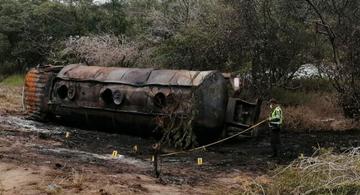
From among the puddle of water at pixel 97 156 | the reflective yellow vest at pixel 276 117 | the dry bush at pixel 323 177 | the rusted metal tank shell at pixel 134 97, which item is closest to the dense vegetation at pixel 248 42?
the rusted metal tank shell at pixel 134 97

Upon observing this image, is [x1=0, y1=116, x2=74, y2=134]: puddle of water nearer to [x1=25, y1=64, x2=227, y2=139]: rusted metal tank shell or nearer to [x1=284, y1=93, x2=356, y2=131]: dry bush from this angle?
[x1=25, y1=64, x2=227, y2=139]: rusted metal tank shell

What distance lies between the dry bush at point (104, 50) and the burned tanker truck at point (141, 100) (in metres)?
6.23

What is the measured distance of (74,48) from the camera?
2886cm

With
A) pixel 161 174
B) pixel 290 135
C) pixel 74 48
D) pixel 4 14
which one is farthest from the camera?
pixel 4 14

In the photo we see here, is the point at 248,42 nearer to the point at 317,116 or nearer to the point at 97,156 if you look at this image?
the point at 317,116

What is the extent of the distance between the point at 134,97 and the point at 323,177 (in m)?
9.45

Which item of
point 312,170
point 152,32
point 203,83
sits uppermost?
point 152,32

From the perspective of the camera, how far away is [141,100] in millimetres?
16156

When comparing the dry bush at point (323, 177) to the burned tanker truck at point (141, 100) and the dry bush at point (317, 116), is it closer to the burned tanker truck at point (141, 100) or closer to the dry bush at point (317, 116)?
the burned tanker truck at point (141, 100)

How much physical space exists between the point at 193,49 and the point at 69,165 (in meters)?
10.7

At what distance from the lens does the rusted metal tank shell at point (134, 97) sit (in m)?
15.4

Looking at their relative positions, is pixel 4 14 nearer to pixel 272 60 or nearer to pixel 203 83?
pixel 272 60

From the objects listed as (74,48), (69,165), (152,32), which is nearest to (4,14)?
(74,48)

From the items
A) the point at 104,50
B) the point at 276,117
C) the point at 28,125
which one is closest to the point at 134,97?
the point at 276,117
